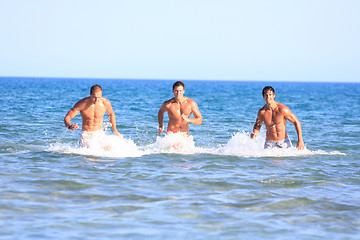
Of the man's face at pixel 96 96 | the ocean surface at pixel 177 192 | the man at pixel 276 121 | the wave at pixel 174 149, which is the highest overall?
the man's face at pixel 96 96

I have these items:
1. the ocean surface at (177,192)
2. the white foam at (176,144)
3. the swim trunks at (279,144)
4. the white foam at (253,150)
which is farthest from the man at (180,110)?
the swim trunks at (279,144)

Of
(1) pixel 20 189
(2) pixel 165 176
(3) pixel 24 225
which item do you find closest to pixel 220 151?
(2) pixel 165 176

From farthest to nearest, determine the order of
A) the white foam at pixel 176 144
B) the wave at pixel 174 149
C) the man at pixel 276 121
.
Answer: the white foam at pixel 176 144, the wave at pixel 174 149, the man at pixel 276 121

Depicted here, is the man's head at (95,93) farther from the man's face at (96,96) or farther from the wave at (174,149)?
the wave at (174,149)

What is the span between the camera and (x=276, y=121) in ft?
32.3

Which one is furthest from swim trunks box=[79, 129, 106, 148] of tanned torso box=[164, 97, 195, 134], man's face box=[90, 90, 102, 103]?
tanned torso box=[164, 97, 195, 134]

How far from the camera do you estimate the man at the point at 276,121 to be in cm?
977

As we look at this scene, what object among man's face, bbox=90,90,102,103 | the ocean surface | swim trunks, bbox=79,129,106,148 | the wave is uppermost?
man's face, bbox=90,90,102,103

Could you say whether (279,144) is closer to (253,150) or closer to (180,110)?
(253,150)

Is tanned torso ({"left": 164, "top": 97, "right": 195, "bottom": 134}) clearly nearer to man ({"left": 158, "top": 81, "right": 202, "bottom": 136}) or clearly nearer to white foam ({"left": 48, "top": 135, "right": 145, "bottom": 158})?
man ({"left": 158, "top": 81, "right": 202, "bottom": 136})

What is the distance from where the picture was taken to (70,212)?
581 cm

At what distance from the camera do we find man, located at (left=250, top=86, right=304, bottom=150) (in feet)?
32.1

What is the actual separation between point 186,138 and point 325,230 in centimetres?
537

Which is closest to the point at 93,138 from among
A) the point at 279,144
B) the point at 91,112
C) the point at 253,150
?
the point at 91,112
